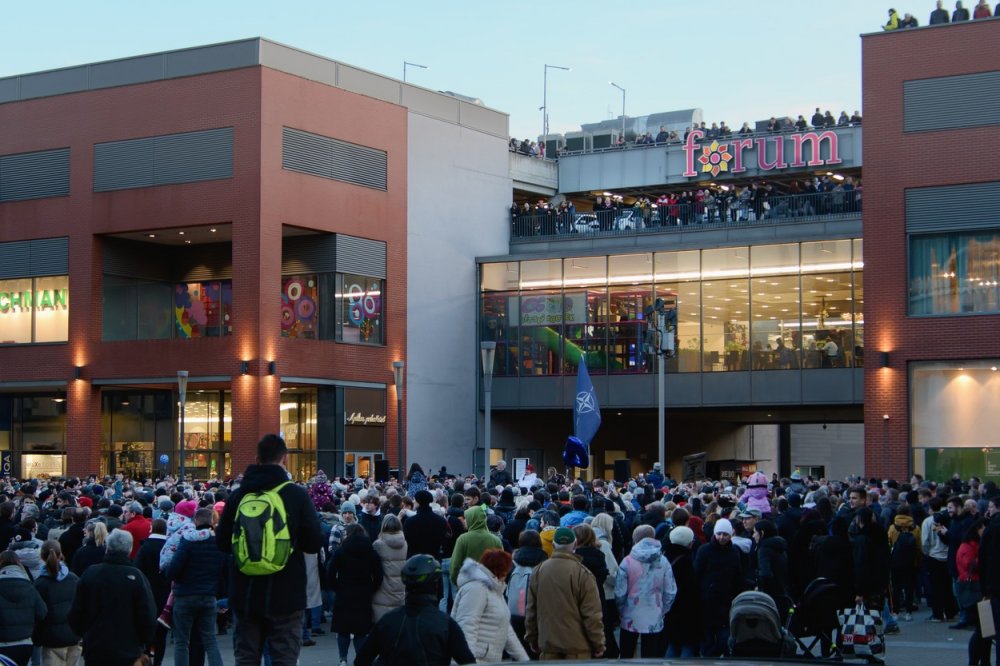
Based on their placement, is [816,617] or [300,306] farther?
[300,306]

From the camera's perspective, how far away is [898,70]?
38188 mm

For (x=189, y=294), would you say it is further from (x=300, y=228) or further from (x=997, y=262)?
(x=997, y=262)

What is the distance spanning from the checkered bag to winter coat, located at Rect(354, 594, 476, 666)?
721cm

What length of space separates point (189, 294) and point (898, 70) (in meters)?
25.3

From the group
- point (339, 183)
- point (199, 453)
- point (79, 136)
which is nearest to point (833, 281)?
point (339, 183)

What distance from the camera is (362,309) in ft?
159

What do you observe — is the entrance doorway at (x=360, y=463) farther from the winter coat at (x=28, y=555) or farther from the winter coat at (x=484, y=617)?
the winter coat at (x=484, y=617)

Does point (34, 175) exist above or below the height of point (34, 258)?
above

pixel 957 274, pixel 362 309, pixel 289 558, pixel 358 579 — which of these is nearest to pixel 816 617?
pixel 358 579

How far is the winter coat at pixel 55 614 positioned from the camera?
1279 cm

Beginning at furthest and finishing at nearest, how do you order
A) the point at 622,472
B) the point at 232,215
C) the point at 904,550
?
1. the point at 232,215
2. the point at 622,472
3. the point at 904,550

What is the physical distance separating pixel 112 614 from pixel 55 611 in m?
1.72

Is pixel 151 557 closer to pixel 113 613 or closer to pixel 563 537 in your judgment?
pixel 113 613

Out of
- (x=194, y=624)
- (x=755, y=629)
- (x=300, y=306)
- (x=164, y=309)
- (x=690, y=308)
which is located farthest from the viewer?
(x=164, y=309)
